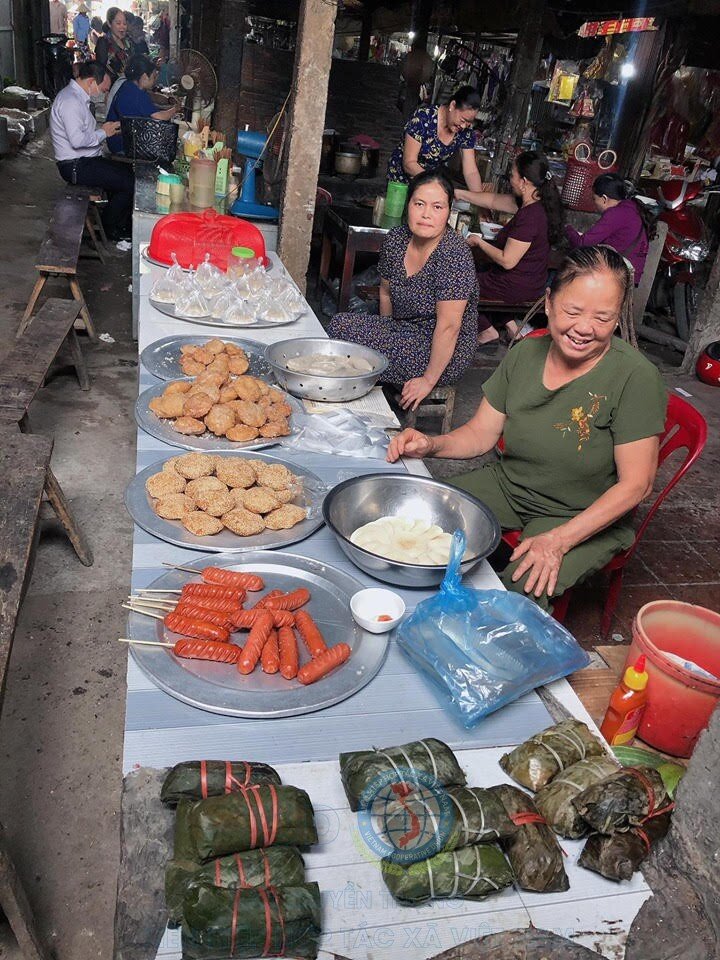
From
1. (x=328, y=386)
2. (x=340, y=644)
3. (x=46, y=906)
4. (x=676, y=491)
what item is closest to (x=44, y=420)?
(x=328, y=386)

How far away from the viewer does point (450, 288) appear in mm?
3852

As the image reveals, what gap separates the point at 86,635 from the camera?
3281 millimetres

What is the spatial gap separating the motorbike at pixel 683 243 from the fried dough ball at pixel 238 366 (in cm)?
665

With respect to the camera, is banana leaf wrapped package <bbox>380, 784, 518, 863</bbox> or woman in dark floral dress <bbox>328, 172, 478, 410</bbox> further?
woman in dark floral dress <bbox>328, 172, 478, 410</bbox>

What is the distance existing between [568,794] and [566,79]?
1637cm

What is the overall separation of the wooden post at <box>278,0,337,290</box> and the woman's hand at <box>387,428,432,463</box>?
11.3 feet

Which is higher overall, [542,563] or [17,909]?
[542,563]

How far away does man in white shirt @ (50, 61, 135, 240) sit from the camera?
801 centimetres

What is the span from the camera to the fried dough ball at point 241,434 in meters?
2.53

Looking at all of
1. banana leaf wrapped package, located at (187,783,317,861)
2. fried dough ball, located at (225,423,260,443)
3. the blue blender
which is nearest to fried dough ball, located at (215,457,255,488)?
fried dough ball, located at (225,423,260,443)

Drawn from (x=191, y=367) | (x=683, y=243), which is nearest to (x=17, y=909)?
(x=191, y=367)

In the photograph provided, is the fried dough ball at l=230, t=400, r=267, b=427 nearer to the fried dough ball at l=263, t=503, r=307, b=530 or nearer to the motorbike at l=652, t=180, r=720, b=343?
the fried dough ball at l=263, t=503, r=307, b=530

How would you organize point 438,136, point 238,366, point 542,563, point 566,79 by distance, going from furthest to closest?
point 566,79
point 438,136
point 238,366
point 542,563

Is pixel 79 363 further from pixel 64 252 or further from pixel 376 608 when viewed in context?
pixel 376 608
